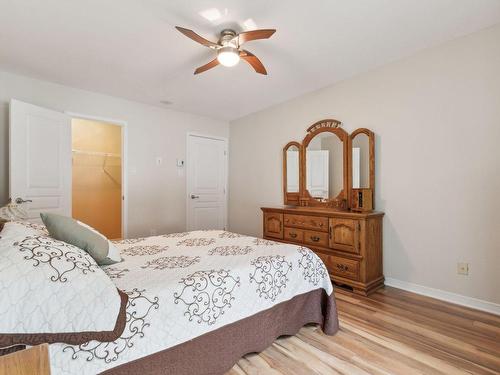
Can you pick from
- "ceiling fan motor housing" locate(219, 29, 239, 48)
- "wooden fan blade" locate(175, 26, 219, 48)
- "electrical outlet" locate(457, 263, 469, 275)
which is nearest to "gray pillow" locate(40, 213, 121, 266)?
"wooden fan blade" locate(175, 26, 219, 48)

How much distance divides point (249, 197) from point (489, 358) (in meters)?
3.58

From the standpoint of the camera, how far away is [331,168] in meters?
3.52

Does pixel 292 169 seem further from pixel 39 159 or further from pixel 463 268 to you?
pixel 39 159

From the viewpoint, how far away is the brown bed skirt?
1.27m

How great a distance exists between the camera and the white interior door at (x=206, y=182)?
4.77 m

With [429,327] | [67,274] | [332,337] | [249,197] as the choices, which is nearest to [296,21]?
[67,274]

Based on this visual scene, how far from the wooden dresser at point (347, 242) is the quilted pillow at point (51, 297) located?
7.66 feet

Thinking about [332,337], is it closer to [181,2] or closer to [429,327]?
[429,327]

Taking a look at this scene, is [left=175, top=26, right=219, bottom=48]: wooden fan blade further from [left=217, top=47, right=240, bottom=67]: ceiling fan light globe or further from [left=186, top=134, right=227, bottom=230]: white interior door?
[left=186, top=134, right=227, bottom=230]: white interior door

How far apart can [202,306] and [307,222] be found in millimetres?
2120

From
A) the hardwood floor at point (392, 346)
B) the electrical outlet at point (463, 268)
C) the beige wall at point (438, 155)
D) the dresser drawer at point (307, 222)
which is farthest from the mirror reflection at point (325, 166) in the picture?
the hardwood floor at point (392, 346)

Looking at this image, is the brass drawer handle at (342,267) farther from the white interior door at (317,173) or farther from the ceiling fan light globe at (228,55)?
the ceiling fan light globe at (228,55)

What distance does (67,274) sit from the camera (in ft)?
3.56

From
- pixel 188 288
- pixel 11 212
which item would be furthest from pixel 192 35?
pixel 11 212
